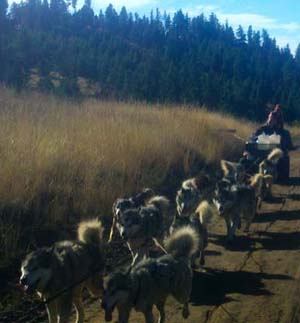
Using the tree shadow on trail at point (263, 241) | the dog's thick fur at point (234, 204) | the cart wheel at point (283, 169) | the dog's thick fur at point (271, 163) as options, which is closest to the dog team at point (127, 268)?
the tree shadow on trail at point (263, 241)

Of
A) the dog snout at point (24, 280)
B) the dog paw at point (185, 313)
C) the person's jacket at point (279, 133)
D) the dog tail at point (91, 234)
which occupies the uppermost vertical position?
the person's jacket at point (279, 133)

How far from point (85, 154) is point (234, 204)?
3127mm

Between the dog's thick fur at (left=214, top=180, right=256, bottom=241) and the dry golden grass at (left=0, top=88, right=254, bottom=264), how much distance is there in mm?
1903

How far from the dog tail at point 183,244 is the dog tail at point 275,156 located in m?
8.58

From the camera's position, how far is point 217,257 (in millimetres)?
8969

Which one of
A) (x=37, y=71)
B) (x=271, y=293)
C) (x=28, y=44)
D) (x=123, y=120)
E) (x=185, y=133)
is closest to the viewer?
(x=271, y=293)

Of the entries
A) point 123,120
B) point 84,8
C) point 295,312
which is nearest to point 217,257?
point 295,312

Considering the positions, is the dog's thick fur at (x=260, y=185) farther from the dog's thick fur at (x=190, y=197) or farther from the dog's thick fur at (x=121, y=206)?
the dog's thick fur at (x=121, y=206)

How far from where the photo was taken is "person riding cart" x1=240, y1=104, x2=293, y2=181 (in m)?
16.2

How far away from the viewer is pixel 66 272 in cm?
599

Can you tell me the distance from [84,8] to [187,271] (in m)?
95.6

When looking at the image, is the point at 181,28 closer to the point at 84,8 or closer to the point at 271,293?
the point at 84,8

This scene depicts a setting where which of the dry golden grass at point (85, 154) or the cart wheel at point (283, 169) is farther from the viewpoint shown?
the cart wheel at point (283, 169)

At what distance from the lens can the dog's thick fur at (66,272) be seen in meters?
5.65
